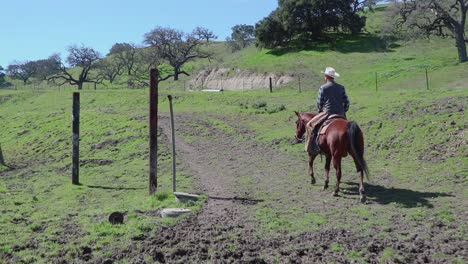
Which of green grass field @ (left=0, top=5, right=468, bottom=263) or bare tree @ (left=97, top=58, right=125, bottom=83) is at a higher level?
bare tree @ (left=97, top=58, right=125, bottom=83)

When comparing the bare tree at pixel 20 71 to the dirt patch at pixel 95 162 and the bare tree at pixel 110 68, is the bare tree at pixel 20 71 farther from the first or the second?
the dirt patch at pixel 95 162

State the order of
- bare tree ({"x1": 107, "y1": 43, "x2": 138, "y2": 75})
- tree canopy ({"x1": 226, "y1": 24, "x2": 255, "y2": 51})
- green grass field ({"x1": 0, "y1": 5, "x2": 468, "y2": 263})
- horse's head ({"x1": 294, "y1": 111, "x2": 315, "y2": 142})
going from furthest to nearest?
1. tree canopy ({"x1": 226, "y1": 24, "x2": 255, "y2": 51})
2. bare tree ({"x1": 107, "y1": 43, "x2": 138, "y2": 75})
3. horse's head ({"x1": 294, "y1": 111, "x2": 315, "y2": 142})
4. green grass field ({"x1": 0, "y1": 5, "x2": 468, "y2": 263})

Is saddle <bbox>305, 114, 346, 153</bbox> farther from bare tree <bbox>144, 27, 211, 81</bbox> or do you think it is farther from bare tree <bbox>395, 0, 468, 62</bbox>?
bare tree <bbox>144, 27, 211, 81</bbox>

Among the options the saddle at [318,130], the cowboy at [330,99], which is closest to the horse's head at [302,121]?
the saddle at [318,130]

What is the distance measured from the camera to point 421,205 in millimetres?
10461

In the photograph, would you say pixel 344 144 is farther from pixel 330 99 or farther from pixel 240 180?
pixel 240 180

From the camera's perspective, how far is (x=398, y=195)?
→ 11.7m

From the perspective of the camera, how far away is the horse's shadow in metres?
10.8

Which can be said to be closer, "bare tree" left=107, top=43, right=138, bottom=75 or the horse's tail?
the horse's tail

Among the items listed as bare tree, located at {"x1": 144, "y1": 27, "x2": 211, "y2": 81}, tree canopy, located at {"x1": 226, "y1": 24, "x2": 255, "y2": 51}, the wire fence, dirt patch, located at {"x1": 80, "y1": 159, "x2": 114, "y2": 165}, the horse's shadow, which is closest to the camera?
the horse's shadow

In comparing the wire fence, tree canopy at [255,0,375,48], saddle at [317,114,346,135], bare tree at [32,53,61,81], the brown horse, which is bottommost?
the brown horse

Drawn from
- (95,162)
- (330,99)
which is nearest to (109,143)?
(95,162)

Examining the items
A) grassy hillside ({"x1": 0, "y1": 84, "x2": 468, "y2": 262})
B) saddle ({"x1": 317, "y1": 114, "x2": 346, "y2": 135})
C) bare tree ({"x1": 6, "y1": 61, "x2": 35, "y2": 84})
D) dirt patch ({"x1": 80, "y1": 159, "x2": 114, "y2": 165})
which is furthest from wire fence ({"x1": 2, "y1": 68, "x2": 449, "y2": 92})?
bare tree ({"x1": 6, "y1": 61, "x2": 35, "y2": 84})

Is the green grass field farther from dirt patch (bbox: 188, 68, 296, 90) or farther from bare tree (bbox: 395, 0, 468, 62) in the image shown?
dirt patch (bbox: 188, 68, 296, 90)
